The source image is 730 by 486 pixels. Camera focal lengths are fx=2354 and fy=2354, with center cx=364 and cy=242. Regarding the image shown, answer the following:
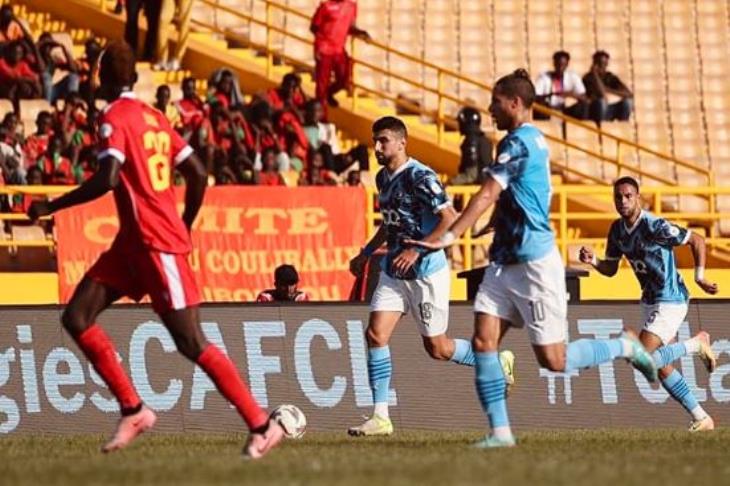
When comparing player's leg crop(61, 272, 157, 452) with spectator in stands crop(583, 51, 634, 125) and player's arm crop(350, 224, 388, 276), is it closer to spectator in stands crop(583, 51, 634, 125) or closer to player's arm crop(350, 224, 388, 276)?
player's arm crop(350, 224, 388, 276)

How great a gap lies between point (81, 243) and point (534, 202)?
10752 mm

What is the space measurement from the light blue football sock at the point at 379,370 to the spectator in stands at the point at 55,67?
1147 cm

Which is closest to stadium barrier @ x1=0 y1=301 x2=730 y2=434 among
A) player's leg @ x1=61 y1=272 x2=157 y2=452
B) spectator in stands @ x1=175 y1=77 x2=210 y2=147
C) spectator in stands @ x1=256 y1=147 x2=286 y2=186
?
player's leg @ x1=61 y1=272 x2=157 y2=452

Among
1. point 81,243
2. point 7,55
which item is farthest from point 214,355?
point 7,55

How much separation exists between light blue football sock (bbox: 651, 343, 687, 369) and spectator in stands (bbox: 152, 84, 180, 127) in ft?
34.9

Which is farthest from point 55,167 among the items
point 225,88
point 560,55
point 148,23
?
point 560,55

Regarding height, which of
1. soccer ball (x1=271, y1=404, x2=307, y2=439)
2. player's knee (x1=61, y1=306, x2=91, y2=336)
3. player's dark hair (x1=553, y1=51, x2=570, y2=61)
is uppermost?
player's dark hair (x1=553, y1=51, x2=570, y2=61)

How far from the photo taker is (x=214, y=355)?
1310cm

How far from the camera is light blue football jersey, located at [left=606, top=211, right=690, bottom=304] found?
17188mm

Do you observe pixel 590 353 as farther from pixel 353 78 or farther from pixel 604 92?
pixel 604 92

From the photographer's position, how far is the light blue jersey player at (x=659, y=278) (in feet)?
56.3

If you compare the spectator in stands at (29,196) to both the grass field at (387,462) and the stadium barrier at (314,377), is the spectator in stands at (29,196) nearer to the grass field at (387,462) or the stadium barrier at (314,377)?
the stadium barrier at (314,377)

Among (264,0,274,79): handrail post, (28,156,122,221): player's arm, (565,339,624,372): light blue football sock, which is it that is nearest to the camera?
(28,156,122,221): player's arm

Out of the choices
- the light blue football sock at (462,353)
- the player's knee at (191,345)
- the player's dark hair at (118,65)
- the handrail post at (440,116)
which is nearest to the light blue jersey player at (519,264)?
the player's knee at (191,345)
